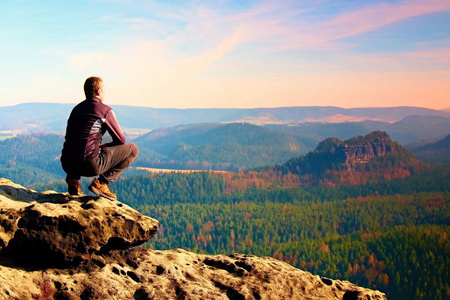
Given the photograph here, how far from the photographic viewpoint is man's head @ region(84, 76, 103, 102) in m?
20.8

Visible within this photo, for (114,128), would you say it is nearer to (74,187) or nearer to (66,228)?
(74,187)

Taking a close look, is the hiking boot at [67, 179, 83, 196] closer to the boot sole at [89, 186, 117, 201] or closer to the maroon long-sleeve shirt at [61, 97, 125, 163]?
the boot sole at [89, 186, 117, 201]

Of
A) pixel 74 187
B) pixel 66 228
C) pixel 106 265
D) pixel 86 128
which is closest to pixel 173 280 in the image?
pixel 106 265

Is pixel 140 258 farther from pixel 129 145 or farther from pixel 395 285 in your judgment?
pixel 395 285

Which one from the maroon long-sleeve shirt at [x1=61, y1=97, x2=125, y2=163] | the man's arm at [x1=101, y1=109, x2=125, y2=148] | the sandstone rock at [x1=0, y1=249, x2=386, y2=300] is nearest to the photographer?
the sandstone rock at [x1=0, y1=249, x2=386, y2=300]

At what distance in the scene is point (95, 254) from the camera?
20.7 metres

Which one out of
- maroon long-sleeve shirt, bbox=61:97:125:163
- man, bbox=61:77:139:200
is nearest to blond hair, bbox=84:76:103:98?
man, bbox=61:77:139:200

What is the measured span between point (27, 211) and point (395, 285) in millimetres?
149265

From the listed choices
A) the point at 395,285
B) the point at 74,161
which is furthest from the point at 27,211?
the point at 395,285

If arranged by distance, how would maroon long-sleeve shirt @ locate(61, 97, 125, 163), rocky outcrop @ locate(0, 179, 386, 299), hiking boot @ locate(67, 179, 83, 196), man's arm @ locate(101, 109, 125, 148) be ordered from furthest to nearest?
hiking boot @ locate(67, 179, 83, 196) → man's arm @ locate(101, 109, 125, 148) → maroon long-sleeve shirt @ locate(61, 97, 125, 163) → rocky outcrop @ locate(0, 179, 386, 299)

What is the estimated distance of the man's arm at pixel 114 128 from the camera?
69.4ft

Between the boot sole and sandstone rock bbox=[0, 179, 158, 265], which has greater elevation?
the boot sole

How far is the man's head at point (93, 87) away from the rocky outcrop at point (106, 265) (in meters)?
4.16

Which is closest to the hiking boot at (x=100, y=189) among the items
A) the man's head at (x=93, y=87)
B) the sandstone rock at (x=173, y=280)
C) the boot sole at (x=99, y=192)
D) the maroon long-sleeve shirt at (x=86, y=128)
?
the boot sole at (x=99, y=192)
